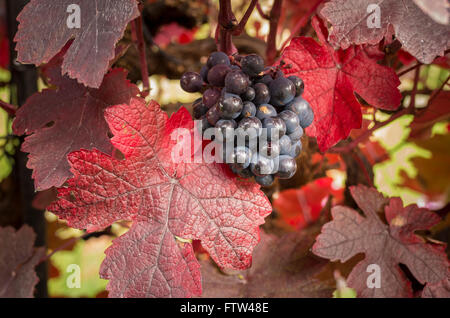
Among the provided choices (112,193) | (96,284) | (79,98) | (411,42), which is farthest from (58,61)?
(96,284)

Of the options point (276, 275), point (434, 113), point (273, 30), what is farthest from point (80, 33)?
point (434, 113)

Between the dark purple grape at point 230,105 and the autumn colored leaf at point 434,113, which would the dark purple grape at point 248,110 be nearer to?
the dark purple grape at point 230,105

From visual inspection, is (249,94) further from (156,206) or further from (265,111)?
(156,206)

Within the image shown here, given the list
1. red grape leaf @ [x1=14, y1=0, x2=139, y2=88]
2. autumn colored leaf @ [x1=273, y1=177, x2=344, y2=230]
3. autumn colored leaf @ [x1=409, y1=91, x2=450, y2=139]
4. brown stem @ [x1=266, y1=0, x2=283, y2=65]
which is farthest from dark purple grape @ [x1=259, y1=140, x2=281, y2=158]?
autumn colored leaf @ [x1=273, y1=177, x2=344, y2=230]

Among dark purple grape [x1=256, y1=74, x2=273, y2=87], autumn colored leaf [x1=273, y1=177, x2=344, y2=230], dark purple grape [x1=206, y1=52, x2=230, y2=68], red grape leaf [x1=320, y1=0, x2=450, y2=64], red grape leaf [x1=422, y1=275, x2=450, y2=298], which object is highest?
red grape leaf [x1=320, y1=0, x2=450, y2=64]

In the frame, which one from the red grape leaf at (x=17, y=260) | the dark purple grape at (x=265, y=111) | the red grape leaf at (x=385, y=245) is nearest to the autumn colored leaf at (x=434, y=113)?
the red grape leaf at (x=385, y=245)

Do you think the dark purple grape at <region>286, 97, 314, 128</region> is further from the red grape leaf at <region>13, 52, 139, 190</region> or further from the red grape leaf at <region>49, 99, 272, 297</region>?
the red grape leaf at <region>13, 52, 139, 190</region>
